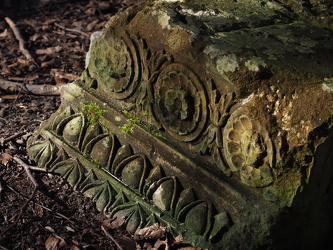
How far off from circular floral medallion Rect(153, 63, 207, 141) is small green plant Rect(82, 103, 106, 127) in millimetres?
539

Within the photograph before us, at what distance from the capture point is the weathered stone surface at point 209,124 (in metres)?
2.86

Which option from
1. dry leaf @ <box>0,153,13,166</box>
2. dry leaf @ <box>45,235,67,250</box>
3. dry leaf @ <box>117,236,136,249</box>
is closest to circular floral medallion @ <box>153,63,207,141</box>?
dry leaf @ <box>117,236,136,249</box>

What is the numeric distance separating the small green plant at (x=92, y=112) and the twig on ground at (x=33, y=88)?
4.14 feet

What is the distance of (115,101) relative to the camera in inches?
150

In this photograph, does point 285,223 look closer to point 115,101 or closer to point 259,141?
point 259,141

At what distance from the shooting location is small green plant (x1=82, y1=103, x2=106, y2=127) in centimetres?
386

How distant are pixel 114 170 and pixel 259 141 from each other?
1.16m

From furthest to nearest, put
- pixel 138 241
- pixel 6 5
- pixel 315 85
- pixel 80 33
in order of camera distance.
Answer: pixel 6 5
pixel 80 33
pixel 138 241
pixel 315 85

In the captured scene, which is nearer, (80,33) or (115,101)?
(115,101)

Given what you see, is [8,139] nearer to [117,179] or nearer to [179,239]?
[117,179]

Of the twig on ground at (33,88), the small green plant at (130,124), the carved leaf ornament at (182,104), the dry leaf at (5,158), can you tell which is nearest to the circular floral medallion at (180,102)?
the carved leaf ornament at (182,104)

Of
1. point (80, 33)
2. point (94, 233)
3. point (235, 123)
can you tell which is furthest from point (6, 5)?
point (235, 123)

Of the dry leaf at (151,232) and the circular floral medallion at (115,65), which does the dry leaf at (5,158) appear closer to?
the circular floral medallion at (115,65)

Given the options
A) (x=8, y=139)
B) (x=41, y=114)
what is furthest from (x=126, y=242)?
(x=41, y=114)
